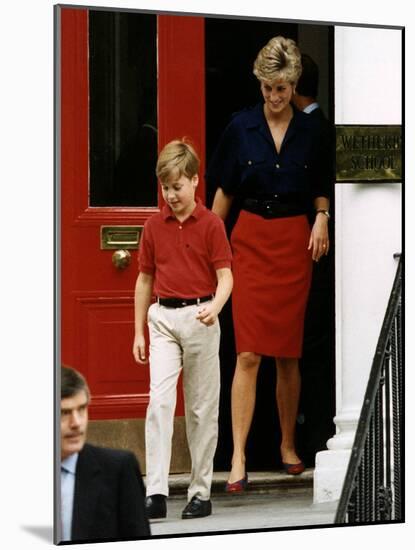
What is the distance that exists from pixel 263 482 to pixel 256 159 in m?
1.53

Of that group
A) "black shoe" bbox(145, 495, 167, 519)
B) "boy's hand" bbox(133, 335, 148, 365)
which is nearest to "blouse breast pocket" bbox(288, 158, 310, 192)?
"boy's hand" bbox(133, 335, 148, 365)

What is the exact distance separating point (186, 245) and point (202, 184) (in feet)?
1.06

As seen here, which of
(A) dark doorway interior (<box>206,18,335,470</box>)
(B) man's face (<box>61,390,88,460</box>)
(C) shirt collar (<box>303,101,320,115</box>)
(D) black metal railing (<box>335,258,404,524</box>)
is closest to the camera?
(D) black metal railing (<box>335,258,404,524</box>)

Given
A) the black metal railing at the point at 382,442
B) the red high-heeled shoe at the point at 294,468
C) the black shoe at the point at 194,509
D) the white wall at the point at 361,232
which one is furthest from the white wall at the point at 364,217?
the black shoe at the point at 194,509

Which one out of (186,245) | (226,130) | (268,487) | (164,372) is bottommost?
(268,487)

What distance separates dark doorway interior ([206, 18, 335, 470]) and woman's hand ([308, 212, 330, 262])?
78mm

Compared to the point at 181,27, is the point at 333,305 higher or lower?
lower

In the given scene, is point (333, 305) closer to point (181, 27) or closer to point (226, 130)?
point (226, 130)

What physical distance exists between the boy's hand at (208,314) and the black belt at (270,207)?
528mm

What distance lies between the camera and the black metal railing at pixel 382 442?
7.55 m

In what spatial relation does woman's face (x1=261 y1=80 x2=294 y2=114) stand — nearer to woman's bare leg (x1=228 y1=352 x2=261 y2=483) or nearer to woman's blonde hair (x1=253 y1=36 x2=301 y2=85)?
woman's blonde hair (x1=253 y1=36 x2=301 y2=85)

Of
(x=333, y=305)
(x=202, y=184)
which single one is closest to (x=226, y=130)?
(x=202, y=184)

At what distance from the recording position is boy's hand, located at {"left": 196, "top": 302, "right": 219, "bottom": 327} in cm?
794

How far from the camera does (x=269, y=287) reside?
8250 mm
